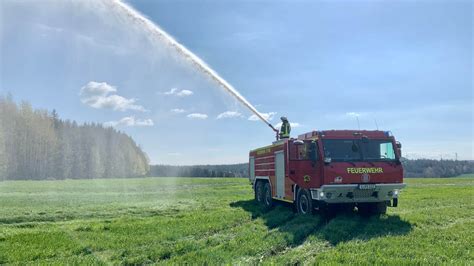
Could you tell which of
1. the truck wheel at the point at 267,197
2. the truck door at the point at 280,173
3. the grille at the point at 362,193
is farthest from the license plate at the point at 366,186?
the truck wheel at the point at 267,197

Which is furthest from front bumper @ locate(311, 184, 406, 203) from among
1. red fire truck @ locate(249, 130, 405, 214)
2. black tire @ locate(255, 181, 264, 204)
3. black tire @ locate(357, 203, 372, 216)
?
black tire @ locate(255, 181, 264, 204)

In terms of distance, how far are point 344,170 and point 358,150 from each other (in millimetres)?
1164

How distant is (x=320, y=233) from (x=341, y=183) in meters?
3.11

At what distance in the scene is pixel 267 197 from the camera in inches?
754

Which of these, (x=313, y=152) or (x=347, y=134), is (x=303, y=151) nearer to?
(x=313, y=152)

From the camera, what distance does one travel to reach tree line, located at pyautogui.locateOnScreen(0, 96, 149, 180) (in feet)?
176

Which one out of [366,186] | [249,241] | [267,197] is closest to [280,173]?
[267,197]

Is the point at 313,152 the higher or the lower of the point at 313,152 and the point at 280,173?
the higher

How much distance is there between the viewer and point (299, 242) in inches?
400

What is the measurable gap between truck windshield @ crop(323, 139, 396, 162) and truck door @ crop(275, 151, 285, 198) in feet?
8.86

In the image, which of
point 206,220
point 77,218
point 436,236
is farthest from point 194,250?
point 77,218

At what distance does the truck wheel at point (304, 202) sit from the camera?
47.1 ft

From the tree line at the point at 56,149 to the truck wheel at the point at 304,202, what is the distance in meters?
38.1

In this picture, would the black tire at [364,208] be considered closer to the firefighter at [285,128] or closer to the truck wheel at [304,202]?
the truck wheel at [304,202]
